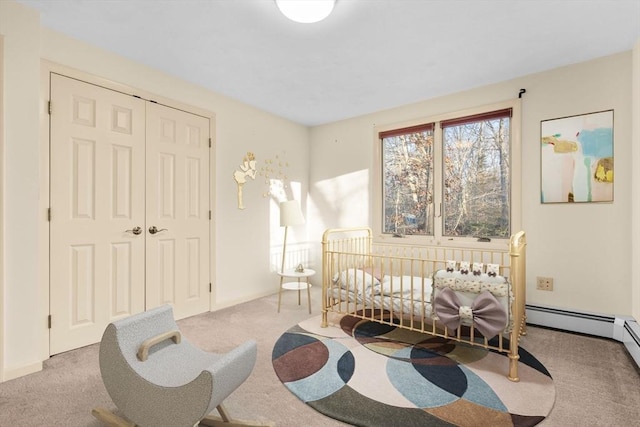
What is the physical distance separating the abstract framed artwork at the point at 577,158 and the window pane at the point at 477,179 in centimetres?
34

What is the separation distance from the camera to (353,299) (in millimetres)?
2887

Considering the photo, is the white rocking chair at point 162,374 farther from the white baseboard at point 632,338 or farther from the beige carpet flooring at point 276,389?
the white baseboard at point 632,338

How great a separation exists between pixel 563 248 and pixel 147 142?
12.8 feet

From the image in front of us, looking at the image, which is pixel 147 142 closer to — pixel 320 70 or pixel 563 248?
pixel 320 70

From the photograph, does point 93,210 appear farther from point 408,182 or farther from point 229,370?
point 408,182

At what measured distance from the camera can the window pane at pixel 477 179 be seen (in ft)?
10.4

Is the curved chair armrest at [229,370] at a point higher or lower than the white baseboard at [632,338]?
higher

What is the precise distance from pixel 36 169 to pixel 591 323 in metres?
4.45

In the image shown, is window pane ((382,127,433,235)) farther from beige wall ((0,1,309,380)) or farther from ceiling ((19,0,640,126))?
beige wall ((0,1,309,380))

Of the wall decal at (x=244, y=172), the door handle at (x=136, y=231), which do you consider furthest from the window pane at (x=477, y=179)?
the door handle at (x=136, y=231)

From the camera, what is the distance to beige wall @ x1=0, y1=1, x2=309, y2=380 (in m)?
1.98

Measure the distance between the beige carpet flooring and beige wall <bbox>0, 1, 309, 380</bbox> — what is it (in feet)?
0.92

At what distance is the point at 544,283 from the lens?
113 inches

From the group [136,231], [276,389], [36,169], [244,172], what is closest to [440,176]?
[244,172]
